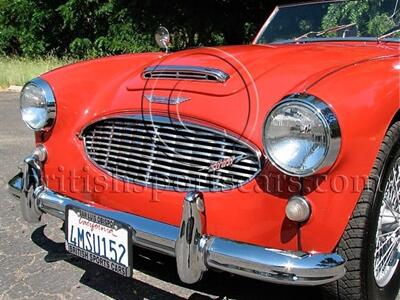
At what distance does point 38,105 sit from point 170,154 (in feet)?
3.10

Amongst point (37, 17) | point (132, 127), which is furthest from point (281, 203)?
point (37, 17)

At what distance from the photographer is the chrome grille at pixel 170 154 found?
206 cm

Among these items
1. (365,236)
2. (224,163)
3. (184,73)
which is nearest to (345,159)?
(365,236)

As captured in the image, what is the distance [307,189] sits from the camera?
193 cm

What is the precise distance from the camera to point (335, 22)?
132 inches

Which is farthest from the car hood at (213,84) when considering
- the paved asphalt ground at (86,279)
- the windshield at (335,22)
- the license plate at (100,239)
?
the paved asphalt ground at (86,279)

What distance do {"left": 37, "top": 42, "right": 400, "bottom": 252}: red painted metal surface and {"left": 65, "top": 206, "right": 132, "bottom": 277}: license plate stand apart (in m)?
0.14

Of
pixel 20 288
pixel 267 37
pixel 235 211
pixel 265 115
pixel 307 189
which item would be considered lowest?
pixel 20 288

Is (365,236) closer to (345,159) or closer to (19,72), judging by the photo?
(345,159)

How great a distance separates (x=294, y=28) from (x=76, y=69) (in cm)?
154

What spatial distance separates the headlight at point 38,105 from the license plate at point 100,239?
579 millimetres

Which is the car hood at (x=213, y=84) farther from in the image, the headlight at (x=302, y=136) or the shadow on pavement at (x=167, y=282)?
the shadow on pavement at (x=167, y=282)

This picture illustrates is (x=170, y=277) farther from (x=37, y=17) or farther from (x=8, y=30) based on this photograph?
(x=8, y=30)

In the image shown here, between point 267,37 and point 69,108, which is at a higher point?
point 267,37
